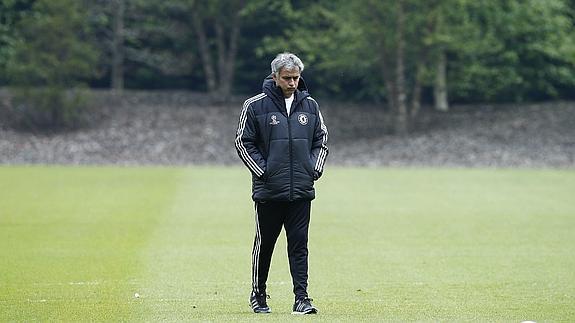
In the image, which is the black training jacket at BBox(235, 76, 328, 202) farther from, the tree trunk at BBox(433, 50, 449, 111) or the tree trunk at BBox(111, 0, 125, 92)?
the tree trunk at BBox(111, 0, 125, 92)

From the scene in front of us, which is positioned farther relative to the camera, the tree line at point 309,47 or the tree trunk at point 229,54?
the tree trunk at point 229,54

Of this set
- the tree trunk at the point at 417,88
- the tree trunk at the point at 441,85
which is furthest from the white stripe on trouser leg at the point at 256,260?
the tree trunk at the point at 441,85

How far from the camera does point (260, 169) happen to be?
29.9 feet

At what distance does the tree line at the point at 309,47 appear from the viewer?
42.6 metres

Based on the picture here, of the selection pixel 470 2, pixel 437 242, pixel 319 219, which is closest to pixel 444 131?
pixel 470 2

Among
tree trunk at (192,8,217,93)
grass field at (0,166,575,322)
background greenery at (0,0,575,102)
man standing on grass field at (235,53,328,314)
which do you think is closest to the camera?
man standing on grass field at (235,53,328,314)

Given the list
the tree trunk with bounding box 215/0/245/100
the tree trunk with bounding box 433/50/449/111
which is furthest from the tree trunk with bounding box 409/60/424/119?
the tree trunk with bounding box 215/0/245/100

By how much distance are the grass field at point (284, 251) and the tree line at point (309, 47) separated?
1528cm

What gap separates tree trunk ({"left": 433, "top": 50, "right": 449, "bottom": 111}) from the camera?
150 feet

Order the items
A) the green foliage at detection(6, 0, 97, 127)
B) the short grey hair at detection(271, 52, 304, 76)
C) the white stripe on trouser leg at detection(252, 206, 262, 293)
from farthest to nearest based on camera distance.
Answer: the green foliage at detection(6, 0, 97, 127) → the white stripe on trouser leg at detection(252, 206, 262, 293) → the short grey hair at detection(271, 52, 304, 76)

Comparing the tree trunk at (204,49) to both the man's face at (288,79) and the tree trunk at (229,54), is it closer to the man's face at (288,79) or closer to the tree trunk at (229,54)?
the tree trunk at (229,54)

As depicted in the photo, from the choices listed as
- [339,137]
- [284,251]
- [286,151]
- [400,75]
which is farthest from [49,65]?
[286,151]

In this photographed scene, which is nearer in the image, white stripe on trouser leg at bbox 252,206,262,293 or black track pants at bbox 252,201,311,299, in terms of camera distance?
black track pants at bbox 252,201,311,299

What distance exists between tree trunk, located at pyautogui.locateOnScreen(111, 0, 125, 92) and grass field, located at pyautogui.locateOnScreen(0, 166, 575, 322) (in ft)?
63.5
